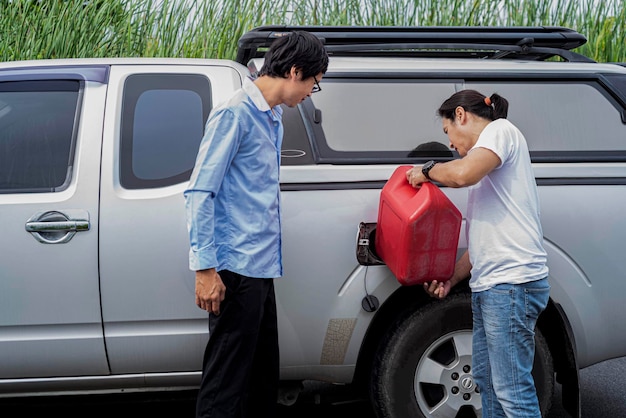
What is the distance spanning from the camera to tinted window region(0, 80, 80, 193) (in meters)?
3.27

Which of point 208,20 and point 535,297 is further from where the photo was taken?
point 208,20

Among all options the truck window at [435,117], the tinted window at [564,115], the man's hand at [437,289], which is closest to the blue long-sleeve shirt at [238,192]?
the truck window at [435,117]

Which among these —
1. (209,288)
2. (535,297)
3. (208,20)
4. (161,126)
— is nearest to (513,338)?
(535,297)

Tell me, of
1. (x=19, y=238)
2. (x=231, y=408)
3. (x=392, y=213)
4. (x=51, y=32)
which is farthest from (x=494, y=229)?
(x=51, y=32)

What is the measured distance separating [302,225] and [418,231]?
1.76ft

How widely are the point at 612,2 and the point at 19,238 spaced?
8835 millimetres

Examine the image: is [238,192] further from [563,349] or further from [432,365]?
[563,349]

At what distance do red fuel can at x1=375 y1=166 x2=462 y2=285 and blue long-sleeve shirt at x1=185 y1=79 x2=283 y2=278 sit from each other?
46 cm

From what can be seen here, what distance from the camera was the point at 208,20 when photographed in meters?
9.45

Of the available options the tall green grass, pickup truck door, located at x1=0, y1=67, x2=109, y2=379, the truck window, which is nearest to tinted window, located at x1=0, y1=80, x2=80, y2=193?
pickup truck door, located at x1=0, y1=67, x2=109, y2=379

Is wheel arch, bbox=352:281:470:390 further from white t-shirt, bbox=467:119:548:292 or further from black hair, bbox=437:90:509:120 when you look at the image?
black hair, bbox=437:90:509:120

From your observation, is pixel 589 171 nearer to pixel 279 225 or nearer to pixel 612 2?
pixel 279 225

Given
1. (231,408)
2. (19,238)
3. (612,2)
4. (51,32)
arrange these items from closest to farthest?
(231,408) < (19,238) < (51,32) < (612,2)

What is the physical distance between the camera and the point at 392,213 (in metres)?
3.04
